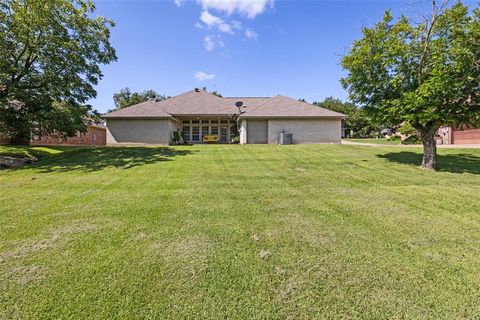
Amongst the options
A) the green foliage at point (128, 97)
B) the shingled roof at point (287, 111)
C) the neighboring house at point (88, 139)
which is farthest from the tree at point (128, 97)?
the shingled roof at point (287, 111)

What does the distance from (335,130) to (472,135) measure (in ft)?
36.3

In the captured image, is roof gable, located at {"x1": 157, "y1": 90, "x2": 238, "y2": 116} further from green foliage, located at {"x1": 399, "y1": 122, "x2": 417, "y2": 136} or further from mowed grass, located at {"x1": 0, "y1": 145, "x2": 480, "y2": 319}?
mowed grass, located at {"x1": 0, "y1": 145, "x2": 480, "y2": 319}

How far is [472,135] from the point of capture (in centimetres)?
2105

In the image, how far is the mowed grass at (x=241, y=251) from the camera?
241 centimetres

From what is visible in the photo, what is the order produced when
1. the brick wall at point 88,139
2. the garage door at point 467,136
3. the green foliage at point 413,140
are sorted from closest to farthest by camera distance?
the green foliage at point 413,140 < the garage door at point 467,136 < the brick wall at point 88,139

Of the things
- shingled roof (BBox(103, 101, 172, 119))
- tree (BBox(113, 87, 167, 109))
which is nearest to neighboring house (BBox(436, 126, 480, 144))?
shingled roof (BBox(103, 101, 172, 119))

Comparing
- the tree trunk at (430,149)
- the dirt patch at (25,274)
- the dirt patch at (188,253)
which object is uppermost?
the tree trunk at (430,149)

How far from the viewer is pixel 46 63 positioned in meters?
14.5

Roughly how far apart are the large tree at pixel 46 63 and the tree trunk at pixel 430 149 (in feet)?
57.2

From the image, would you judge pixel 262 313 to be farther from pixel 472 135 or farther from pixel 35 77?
pixel 472 135

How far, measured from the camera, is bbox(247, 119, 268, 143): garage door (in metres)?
22.8

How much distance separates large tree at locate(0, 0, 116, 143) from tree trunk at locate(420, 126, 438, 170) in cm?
1743

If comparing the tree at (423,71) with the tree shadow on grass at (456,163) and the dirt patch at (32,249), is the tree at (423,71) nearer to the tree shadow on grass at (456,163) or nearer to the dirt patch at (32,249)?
the tree shadow on grass at (456,163)

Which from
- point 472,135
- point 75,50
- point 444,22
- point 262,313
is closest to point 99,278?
point 262,313
